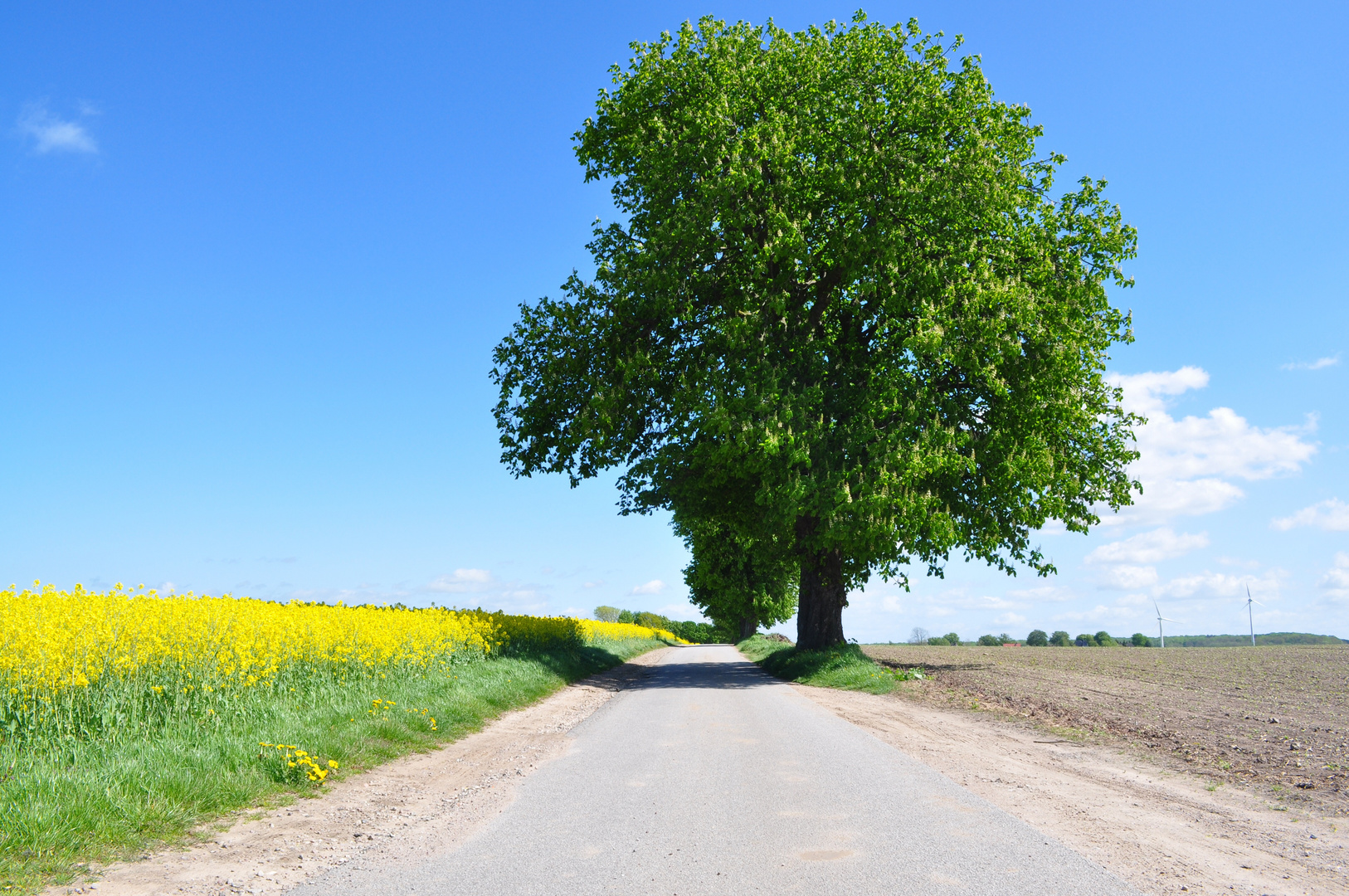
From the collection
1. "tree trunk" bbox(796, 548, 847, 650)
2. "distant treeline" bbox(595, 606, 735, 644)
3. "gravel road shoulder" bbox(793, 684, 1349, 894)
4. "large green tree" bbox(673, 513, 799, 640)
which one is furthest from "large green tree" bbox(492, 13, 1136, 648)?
"distant treeline" bbox(595, 606, 735, 644)

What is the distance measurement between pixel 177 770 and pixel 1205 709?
50.8 ft

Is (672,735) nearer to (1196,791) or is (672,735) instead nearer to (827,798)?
(827,798)

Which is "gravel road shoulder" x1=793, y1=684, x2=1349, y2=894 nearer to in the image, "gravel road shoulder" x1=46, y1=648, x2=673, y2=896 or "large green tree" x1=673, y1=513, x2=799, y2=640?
"gravel road shoulder" x1=46, y1=648, x2=673, y2=896

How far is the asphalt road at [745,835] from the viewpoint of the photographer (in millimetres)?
4609

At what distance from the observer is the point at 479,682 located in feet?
48.3

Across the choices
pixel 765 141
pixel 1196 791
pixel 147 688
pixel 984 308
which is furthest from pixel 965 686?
pixel 147 688

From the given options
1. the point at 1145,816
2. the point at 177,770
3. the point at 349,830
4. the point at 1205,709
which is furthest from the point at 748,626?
the point at 349,830

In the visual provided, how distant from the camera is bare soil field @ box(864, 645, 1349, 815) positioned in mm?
8391

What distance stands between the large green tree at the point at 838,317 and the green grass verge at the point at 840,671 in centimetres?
135

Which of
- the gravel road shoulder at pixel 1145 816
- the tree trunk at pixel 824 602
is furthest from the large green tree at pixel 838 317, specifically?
the gravel road shoulder at pixel 1145 816

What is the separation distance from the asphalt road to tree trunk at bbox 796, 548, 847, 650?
1426 cm

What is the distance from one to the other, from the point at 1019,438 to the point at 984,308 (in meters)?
3.48

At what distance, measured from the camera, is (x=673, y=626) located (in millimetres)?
122250

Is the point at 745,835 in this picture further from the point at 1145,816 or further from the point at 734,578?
the point at 734,578
